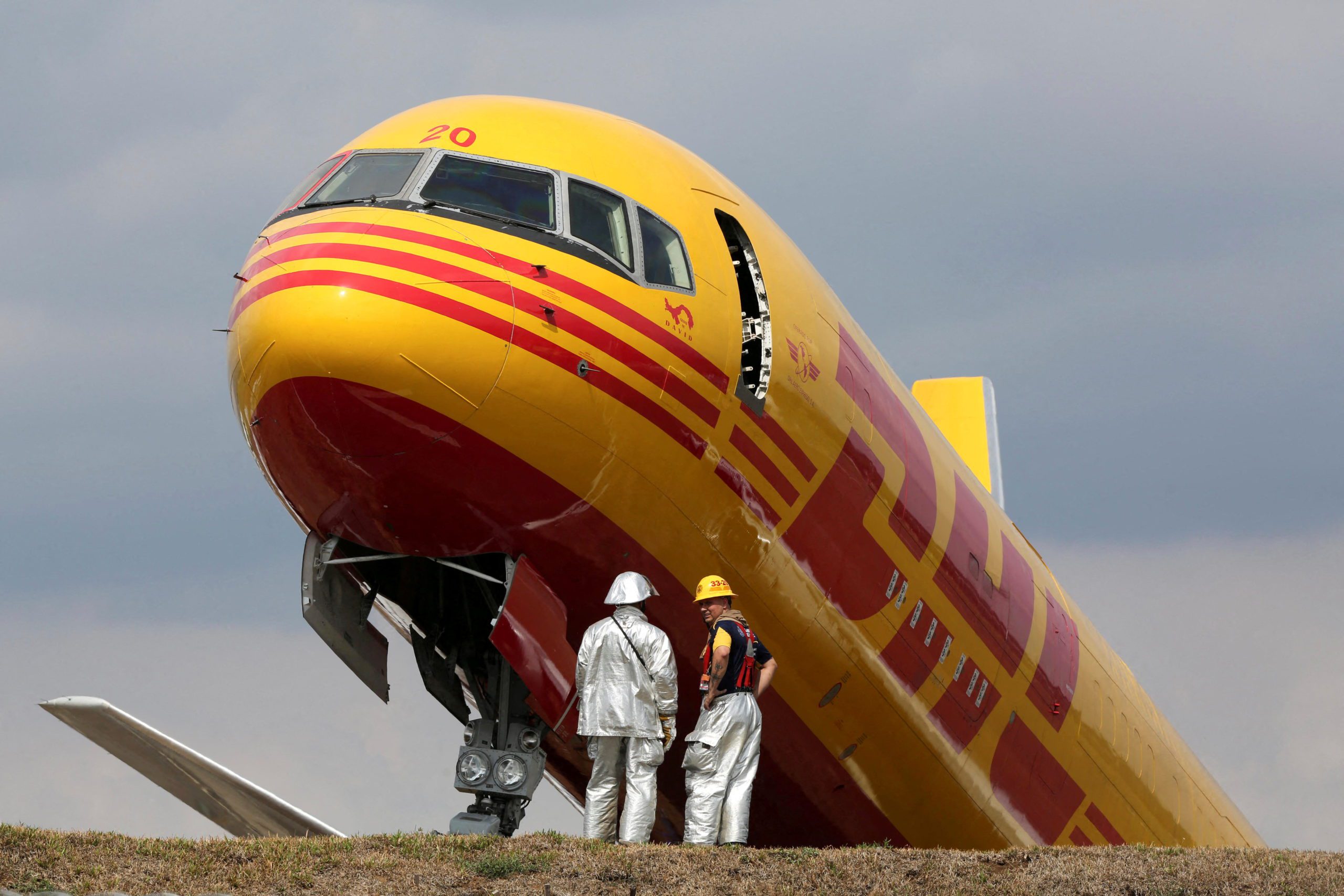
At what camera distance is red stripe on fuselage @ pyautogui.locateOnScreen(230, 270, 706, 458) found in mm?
10984

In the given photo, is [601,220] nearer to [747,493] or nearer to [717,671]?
→ [747,493]

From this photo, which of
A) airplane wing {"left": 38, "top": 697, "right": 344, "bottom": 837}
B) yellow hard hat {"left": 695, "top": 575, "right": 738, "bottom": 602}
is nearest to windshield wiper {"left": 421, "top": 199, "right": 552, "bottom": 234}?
yellow hard hat {"left": 695, "top": 575, "right": 738, "bottom": 602}

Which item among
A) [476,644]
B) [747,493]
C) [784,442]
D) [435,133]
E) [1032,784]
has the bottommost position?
[1032,784]

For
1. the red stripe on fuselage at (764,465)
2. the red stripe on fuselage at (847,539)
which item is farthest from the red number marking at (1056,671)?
the red stripe on fuselage at (764,465)

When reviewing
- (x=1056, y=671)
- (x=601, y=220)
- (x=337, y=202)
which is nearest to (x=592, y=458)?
(x=601, y=220)

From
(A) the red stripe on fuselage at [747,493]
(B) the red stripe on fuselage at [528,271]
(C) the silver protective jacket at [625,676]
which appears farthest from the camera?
(A) the red stripe on fuselage at [747,493]

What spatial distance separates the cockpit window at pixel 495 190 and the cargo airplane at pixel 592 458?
0.03 meters

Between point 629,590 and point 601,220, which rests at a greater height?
point 601,220

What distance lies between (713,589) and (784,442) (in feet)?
4.93

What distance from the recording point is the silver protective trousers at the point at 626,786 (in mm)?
11703

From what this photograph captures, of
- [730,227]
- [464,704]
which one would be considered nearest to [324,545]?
[464,704]

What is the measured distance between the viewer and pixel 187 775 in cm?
1420

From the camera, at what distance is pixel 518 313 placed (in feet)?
36.8

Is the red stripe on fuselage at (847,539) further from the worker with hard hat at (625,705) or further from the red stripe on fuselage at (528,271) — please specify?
the red stripe on fuselage at (528,271)
